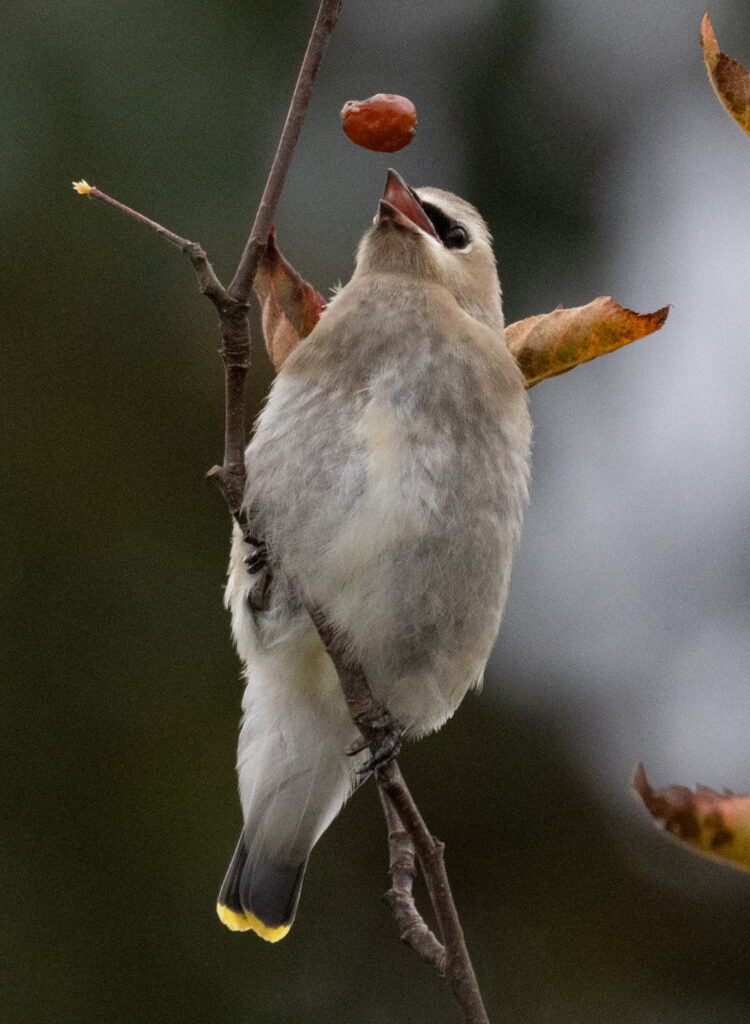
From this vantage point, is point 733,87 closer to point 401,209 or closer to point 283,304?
point 283,304

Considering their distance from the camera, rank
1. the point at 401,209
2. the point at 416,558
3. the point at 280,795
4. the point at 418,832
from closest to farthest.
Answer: the point at 418,832, the point at 416,558, the point at 401,209, the point at 280,795

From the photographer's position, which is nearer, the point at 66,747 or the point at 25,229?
the point at 66,747

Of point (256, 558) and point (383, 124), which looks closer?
point (383, 124)

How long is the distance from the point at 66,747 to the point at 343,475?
4.45 feet

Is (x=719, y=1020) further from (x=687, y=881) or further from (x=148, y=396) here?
(x=148, y=396)

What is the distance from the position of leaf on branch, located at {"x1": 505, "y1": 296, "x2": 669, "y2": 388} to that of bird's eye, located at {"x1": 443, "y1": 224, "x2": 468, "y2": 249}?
0.87 m

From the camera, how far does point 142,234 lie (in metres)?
4.26

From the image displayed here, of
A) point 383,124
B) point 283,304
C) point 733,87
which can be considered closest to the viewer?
point 733,87

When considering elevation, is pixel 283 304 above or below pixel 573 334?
below

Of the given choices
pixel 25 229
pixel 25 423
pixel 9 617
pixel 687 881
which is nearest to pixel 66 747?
pixel 9 617

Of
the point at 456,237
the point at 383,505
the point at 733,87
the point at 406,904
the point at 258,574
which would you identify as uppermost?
the point at 733,87

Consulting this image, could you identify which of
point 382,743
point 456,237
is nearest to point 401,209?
point 456,237

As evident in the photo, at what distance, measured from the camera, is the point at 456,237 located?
3574 millimetres

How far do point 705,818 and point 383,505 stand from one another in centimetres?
160
